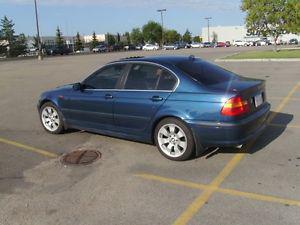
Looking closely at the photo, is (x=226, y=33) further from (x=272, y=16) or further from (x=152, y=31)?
(x=272, y=16)

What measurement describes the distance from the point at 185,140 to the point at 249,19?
32489mm

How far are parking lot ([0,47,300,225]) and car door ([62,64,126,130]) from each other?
0.38 meters

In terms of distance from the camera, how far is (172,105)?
19.1 feet

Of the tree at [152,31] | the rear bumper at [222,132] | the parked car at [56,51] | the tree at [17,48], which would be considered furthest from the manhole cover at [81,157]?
the tree at [152,31]

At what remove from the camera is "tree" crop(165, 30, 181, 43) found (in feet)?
396

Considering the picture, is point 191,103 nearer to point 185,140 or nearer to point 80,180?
point 185,140

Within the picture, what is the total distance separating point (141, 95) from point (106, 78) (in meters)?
0.95

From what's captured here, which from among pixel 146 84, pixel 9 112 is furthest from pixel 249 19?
pixel 146 84

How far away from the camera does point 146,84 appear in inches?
247

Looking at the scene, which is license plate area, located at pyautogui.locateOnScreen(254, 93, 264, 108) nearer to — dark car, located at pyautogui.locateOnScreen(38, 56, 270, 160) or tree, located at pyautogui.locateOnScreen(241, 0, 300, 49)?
dark car, located at pyautogui.locateOnScreen(38, 56, 270, 160)

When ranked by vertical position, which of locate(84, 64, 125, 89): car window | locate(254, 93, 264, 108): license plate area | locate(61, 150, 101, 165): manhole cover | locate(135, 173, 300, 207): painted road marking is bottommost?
locate(135, 173, 300, 207): painted road marking

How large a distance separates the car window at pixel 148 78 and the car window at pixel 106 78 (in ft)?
0.84

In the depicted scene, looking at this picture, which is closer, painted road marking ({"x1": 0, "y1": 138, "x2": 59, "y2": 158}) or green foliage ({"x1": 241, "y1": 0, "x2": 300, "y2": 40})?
painted road marking ({"x1": 0, "y1": 138, "x2": 59, "y2": 158})

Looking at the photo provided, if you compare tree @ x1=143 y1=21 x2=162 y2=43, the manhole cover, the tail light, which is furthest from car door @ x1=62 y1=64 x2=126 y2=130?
tree @ x1=143 y1=21 x2=162 y2=43
